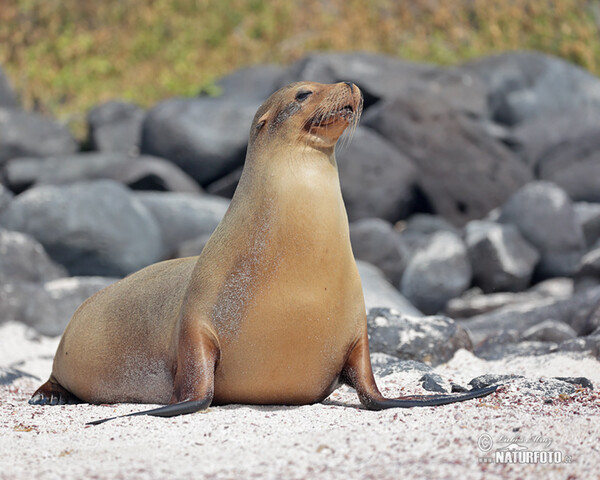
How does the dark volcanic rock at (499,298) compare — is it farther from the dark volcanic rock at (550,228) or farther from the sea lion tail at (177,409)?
the sea lion tail at (177,409)

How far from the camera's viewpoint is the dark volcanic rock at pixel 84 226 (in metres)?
10.6

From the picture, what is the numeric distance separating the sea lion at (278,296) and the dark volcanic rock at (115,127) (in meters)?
12.1

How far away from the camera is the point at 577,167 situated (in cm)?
1510

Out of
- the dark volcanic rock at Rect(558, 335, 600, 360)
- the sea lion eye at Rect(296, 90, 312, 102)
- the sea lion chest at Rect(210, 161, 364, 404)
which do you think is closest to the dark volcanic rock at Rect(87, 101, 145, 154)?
the dark volcanic rock at Rect(558, 335, 600, 360)

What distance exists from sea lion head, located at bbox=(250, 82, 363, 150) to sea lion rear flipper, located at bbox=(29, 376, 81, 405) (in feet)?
6.41

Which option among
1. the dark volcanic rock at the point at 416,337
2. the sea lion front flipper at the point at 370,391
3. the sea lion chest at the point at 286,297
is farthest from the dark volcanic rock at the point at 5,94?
the sea lion front flipper at the point at 370,391

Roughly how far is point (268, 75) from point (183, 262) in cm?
1397

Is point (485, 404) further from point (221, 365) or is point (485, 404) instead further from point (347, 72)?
point (347, 72)

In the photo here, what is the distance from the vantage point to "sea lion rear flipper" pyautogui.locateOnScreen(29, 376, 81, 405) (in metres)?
4.91

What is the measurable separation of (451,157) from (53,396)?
11.2m

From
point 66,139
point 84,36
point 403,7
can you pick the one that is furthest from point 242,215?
point 403,7

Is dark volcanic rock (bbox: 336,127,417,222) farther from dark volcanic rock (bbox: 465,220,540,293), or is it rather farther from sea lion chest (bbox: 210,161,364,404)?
sea lion chest (bbox: 210,161,364,404)

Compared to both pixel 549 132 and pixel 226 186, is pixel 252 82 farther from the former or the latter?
pixel 549 132

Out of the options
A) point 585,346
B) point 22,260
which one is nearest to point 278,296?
point 585,346
